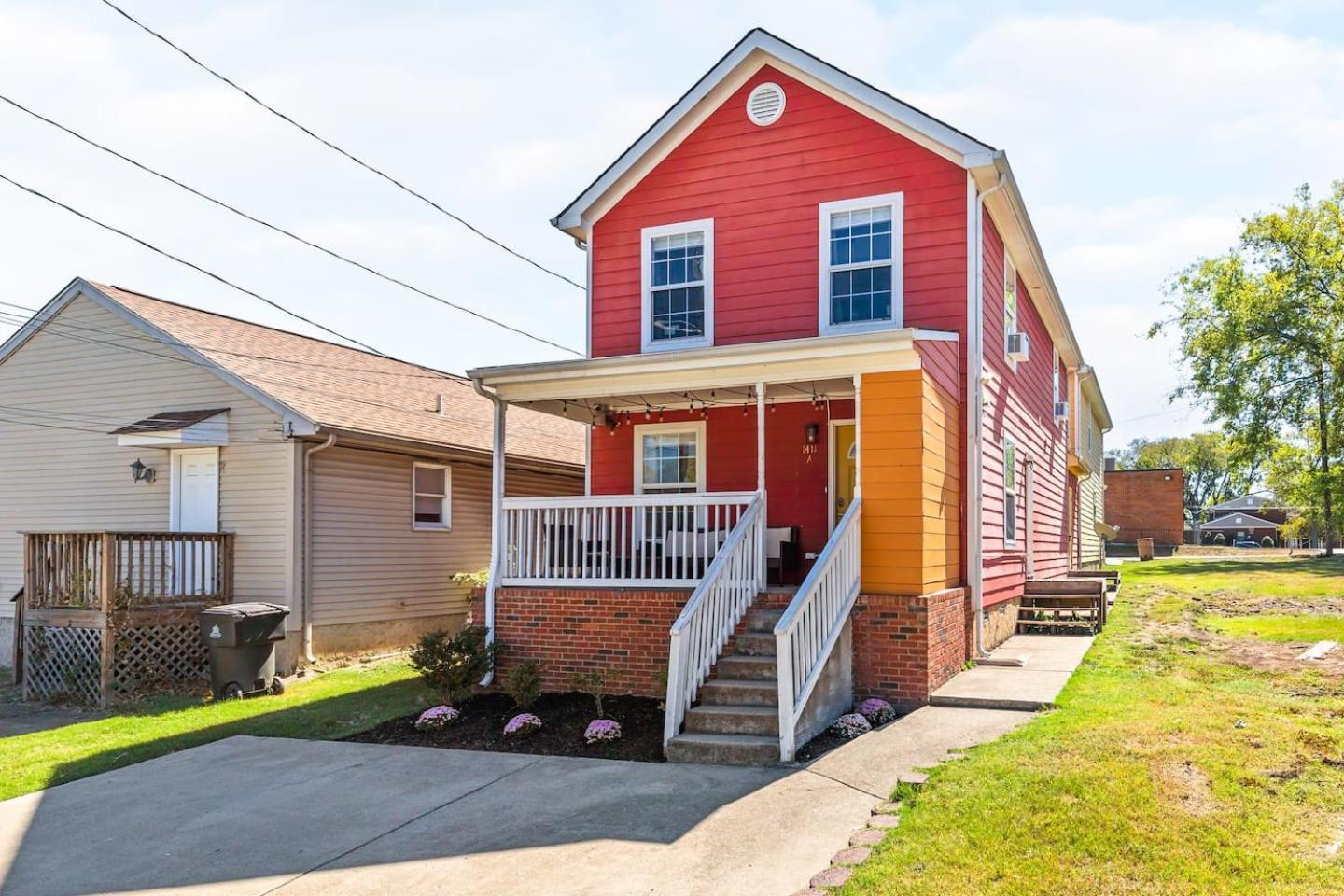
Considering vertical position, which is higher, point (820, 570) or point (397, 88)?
point (397, 88)

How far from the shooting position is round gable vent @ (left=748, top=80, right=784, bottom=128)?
1252 centimetres

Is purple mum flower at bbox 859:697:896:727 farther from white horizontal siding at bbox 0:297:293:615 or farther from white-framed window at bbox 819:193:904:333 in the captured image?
white horizontal siding at bbox 0:297:293:615

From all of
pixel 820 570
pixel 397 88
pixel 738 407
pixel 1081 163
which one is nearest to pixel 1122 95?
pixel 1081 163

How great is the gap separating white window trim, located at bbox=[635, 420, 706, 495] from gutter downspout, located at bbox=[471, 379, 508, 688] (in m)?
2.36

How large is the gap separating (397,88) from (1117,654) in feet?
34.7

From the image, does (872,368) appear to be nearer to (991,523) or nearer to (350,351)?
(991,523)

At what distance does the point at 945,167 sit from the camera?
1160 cm

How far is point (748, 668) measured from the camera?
8.65m

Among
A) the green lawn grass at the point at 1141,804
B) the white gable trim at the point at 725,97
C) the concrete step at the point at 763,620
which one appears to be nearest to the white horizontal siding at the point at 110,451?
the white gable trim at the point at 725,97

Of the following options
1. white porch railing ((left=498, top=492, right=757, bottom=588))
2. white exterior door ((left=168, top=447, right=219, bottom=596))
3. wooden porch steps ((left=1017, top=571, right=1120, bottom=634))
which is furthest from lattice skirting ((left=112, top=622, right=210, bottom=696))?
wooden porch steps ((left=1017, top=571, right=1120, bottom=634))

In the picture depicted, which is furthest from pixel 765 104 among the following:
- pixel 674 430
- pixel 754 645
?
pixel 754 645

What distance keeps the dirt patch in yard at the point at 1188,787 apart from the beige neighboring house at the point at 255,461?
10.8m

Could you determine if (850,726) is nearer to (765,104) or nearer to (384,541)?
(765,104)

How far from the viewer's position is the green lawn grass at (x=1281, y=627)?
12963mm
